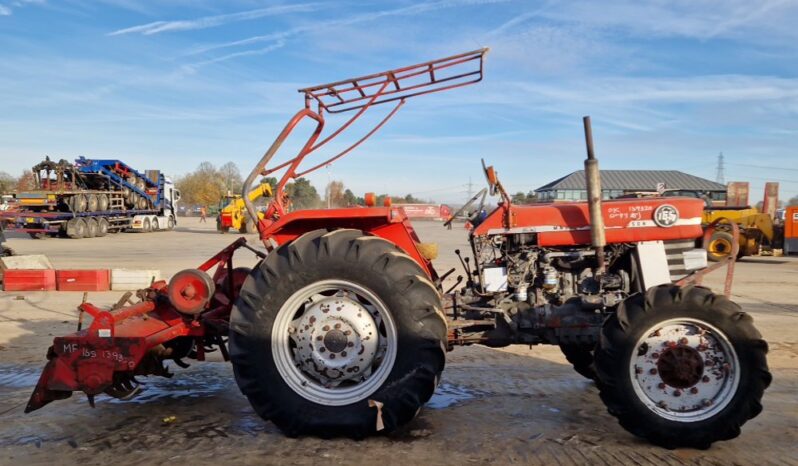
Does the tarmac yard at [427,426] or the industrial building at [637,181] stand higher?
the industrial building at [637,181]

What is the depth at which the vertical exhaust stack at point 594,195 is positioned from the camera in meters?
3.98

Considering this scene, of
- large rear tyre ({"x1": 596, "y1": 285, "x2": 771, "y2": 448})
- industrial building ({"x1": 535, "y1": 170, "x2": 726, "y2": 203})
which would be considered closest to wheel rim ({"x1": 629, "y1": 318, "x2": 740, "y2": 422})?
large rear tyre ({"x1": 596, "y1": 285, "x2": 771, "y2": 448})

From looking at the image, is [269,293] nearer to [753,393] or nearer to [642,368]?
[642,368]

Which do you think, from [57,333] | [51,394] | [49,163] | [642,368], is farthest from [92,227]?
[642,368]

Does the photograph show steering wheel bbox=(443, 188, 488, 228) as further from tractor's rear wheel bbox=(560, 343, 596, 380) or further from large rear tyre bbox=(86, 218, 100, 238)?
large rear tyre bbox=(86, 218, 100, 238)

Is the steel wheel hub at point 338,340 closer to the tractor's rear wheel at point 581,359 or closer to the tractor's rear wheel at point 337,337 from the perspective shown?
the tractor's rear wheel at point 337,337

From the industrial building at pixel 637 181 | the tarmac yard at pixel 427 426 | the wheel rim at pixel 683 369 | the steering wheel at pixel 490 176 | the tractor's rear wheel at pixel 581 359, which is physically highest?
the industrial building at pixel 637 181

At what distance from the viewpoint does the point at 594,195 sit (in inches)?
159

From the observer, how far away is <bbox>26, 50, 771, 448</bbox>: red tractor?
3.64 meters

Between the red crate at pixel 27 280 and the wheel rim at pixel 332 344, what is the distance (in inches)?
329

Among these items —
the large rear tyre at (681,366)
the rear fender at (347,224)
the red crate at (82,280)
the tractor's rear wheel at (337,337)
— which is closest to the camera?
the large rear tyre at (681,366)

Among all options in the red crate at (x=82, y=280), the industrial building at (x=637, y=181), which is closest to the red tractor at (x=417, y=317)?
the red crate at (x=82, y=280)

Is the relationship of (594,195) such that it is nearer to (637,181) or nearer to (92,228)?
(92,228)

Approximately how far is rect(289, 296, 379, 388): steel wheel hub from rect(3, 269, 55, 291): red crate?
8418 mm
